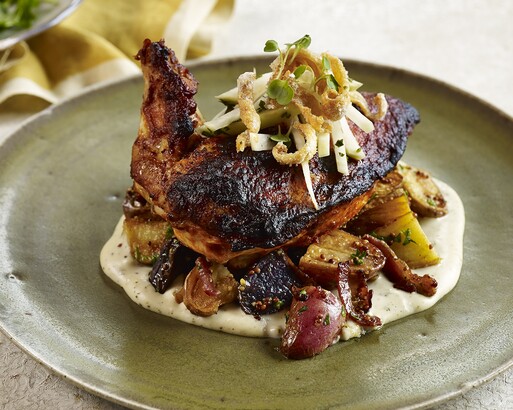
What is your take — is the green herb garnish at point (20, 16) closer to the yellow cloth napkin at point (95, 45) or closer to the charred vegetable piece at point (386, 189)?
the yellow cloth napkin at point (95, 45)

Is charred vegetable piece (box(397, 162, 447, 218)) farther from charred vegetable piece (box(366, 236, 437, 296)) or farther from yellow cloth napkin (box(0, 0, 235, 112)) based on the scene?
yellow cloth napkin (box(0, 0, 235, 112))

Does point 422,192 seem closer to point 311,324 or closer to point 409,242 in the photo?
point 409,242

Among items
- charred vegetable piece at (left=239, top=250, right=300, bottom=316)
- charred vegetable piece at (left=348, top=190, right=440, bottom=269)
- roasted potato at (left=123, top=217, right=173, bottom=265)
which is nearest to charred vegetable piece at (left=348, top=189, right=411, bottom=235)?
charred vegetable piece at (left=348, top=190, right=440, bottom=269)

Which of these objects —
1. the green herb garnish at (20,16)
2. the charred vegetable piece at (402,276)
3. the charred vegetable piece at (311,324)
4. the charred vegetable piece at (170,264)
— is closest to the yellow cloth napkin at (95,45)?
the green herb garnish at (20,16)

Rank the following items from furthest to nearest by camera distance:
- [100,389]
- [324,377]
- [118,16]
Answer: [118,16] → [324,377] → [100,389]

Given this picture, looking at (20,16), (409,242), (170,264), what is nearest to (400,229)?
(409,242)

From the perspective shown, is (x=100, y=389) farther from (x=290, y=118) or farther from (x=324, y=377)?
(x=290, y=118)

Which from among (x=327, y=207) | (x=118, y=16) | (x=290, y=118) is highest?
(x=290, y=118)

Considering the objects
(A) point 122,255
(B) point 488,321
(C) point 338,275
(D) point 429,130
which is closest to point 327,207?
(C) point 338,275
